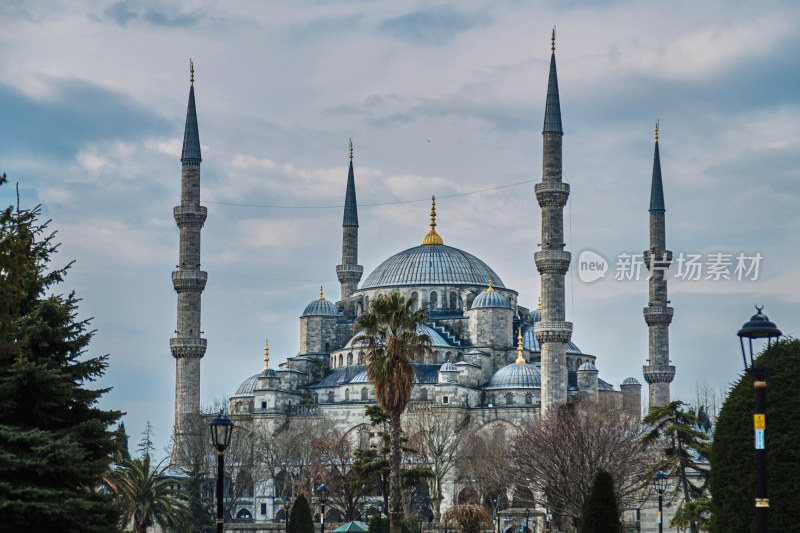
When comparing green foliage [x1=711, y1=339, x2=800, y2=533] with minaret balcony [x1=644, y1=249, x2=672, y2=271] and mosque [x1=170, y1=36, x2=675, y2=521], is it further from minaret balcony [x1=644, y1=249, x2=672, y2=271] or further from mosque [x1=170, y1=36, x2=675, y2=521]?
minaret balcony [x1=644, y1=249, x2=672, y2=271]

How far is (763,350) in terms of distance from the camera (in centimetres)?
2006

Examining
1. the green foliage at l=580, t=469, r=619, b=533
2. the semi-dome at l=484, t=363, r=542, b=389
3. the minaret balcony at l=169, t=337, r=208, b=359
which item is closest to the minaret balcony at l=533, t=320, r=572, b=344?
the semi-dome at l=484, t=363, r=542, b=389

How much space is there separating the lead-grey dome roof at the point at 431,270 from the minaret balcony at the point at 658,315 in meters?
16.3

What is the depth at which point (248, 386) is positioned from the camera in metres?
77.7

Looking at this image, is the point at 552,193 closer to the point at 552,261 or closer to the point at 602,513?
the point at 552,261

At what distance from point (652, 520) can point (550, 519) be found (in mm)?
10128

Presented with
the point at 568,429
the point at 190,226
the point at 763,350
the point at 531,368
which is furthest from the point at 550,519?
the point at 763,350

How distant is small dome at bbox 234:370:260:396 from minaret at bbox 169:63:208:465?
11.0 m

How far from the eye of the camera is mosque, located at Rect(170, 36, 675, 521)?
6119 cm

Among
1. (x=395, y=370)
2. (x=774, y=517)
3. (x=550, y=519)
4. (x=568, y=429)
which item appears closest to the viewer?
(x=774, y=517)

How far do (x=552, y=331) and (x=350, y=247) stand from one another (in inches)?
1032

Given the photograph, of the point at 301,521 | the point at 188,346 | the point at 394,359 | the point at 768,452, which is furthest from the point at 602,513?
the point at 188,346

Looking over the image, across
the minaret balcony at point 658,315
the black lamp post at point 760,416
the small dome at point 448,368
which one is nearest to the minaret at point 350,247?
the small dome at point 448,368

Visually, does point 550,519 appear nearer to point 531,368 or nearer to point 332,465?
point 332,465
